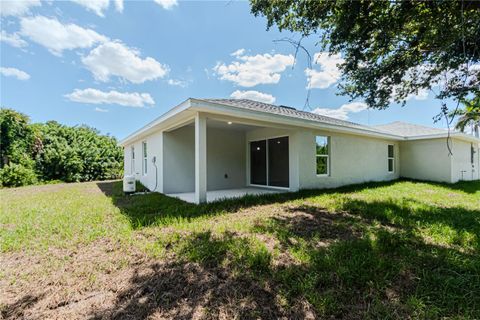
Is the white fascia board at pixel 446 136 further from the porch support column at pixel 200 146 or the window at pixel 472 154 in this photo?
the porch support column at pixel 200 146

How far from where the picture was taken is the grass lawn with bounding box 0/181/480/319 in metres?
2.06

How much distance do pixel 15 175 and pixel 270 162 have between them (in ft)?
46.9

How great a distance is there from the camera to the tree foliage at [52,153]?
12258 mm

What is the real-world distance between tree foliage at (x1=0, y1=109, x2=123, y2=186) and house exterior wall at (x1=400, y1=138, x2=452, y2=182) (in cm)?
2014

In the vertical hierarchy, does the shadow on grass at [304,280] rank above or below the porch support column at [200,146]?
below

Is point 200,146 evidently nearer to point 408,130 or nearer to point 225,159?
point 225,159

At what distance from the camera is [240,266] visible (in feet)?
9.07

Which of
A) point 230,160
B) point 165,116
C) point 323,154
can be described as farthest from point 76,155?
point 323,154

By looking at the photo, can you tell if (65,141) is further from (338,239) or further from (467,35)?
(467,35)

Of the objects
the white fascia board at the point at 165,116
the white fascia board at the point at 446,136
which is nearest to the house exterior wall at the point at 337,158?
the white fascia board at the point at 446,136

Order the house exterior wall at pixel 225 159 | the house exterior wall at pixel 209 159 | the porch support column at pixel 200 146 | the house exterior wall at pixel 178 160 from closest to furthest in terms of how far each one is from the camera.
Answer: the porch support column at pixel 200 146
the house exterior wall at pixel 178 160
the house exterior wall at pixel 209 159
the house exterior wall at pixel 225 159

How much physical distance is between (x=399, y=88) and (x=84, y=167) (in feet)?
60.5

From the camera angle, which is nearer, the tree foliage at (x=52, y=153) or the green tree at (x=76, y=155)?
the tree foliage at (x=52, y=153)

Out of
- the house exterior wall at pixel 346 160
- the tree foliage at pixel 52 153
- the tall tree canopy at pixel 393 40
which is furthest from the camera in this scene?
the tree foliage at pixel 52 153
